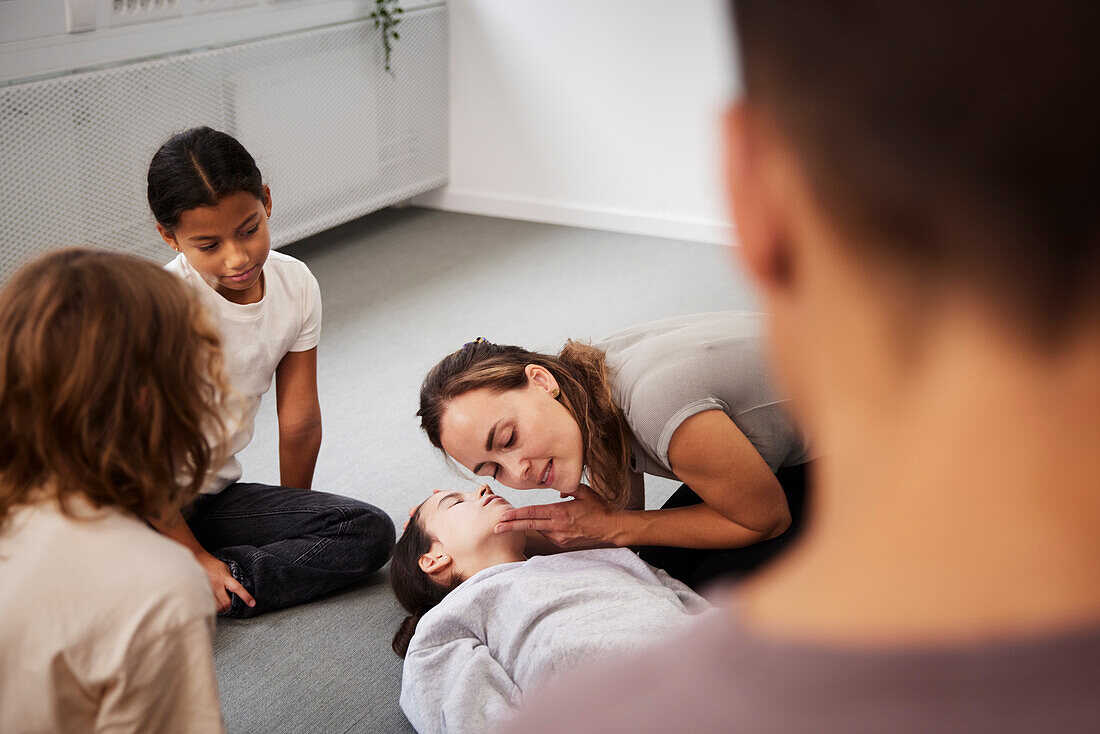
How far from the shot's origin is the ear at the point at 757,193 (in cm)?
28

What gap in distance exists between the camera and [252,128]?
3227 mm

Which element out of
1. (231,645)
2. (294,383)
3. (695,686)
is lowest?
(231,645)

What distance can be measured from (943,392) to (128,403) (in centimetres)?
78

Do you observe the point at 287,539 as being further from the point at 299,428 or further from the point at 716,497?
the point at 716,497

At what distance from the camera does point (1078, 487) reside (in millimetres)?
248

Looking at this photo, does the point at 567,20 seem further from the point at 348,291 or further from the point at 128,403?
the point at 128,403

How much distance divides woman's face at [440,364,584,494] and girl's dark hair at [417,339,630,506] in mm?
14

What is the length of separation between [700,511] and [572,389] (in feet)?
0.92

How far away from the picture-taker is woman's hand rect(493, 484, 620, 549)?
1570mm

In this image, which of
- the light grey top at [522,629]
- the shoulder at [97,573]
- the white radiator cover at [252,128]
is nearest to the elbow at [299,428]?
the light grey top at [522,629]

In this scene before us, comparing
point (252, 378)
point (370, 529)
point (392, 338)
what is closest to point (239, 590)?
point (370, 529)

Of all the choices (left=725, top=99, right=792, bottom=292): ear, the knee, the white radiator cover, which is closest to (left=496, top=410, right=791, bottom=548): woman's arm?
the knee

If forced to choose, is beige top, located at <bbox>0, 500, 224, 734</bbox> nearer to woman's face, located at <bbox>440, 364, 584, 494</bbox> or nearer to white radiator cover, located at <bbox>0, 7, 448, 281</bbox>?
woman's face, located at <bbox>440, 364, 584, 494</bbox>

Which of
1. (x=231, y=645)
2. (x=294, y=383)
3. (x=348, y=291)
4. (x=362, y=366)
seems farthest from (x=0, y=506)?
(x=348, y=291)
